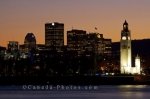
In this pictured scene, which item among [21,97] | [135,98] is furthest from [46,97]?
[135,98]

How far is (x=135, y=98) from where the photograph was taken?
150 meters

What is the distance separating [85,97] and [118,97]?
5286mm

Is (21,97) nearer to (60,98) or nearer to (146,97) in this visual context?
(60,98)

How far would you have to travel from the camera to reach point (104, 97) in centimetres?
15212

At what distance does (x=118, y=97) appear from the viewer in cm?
15175

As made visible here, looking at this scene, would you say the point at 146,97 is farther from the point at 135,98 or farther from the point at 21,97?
the point at 21,97

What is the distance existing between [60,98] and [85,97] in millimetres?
4769

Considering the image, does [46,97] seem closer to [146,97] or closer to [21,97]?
[21,97]

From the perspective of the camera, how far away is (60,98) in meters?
148

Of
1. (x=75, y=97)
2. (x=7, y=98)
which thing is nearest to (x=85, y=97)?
(x=75, y=97)

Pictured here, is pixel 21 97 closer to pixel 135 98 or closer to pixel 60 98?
pixel 60 98

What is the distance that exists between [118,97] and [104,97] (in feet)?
7.34

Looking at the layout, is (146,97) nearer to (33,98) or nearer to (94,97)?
(94,97)

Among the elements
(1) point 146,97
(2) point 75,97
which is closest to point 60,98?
(2) point 75,97
